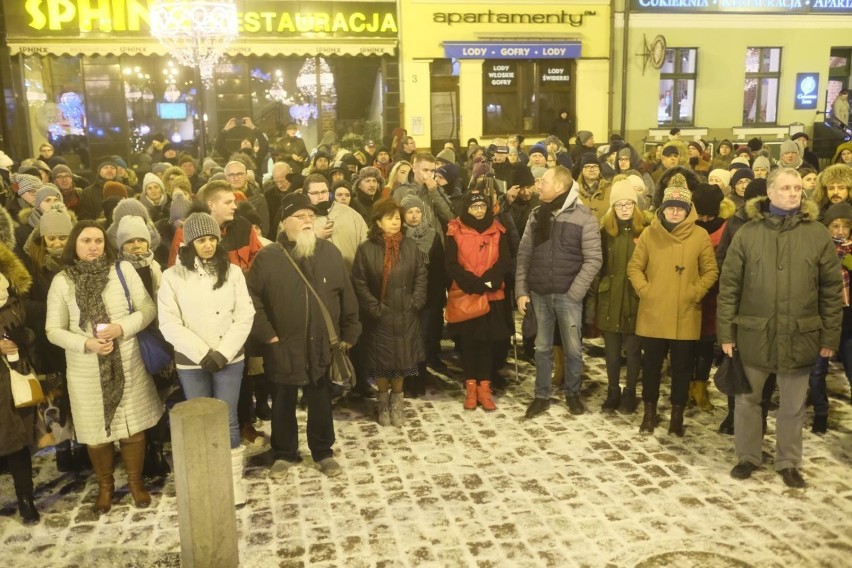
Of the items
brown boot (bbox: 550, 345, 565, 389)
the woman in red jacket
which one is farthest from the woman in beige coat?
brown boot (bbox: 550, 345, 565, 389)

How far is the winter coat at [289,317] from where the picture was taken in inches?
221

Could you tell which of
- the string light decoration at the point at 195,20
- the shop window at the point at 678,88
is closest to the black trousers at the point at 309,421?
the string light decoration at the point at 195,20

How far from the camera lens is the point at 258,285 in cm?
562

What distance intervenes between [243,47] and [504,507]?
593 inches

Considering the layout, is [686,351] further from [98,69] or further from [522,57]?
[98,69]

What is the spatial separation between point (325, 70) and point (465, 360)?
44.3 feet

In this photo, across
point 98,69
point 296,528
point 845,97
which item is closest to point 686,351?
point 296,528

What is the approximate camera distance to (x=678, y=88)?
69.2 feet

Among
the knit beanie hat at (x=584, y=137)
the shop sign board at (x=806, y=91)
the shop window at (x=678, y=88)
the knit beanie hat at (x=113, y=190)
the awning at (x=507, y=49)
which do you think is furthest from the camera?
the shop sign board at (x=806, y=91)

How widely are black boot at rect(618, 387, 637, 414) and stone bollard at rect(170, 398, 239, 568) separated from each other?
12.3 ft

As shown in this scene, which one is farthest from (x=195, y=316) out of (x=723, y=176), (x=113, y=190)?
(x=723, y=176)

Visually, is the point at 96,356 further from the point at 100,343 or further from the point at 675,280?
the point at 675,280

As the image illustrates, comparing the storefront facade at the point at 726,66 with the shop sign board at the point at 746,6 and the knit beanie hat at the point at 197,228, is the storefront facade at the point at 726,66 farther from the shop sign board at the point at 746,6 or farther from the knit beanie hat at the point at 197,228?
the knit beanie hat at the point at 197,228

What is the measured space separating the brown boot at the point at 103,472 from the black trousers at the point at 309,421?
1.16m
